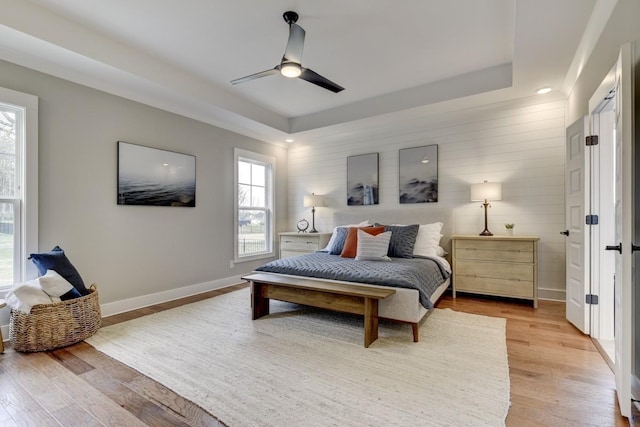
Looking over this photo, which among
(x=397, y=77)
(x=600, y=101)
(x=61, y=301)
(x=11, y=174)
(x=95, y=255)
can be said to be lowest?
(x=61, y=301)

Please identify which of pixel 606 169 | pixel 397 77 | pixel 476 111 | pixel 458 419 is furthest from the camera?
pixel 476 111

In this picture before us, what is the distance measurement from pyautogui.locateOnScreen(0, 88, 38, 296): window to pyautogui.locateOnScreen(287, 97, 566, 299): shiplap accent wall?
4.05 metres

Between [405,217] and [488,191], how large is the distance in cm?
120

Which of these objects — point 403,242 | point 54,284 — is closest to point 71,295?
point 54,284

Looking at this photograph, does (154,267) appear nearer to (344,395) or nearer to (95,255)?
(95,255)

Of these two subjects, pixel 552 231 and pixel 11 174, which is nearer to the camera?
pixel 11 174

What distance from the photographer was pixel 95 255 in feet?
10.8

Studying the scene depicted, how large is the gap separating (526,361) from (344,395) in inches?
56.9

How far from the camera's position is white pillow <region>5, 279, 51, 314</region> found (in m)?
2.43

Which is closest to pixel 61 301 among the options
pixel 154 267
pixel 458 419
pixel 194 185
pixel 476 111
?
pixel 154 267

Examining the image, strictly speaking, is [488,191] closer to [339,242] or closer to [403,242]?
[403,242]

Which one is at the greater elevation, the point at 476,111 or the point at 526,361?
the point at 476,111

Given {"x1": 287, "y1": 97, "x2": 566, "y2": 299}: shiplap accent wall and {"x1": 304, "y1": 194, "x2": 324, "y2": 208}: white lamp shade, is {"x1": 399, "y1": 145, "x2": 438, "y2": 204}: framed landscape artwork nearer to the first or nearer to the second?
{"x1": 287, "y1": 97, "x2": 566, "y2": 299}: shiplap accent wall

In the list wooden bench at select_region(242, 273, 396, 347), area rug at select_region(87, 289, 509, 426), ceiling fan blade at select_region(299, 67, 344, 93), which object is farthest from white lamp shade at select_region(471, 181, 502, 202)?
ceiling fan blade at select_region(299, 67, 344, 93)
